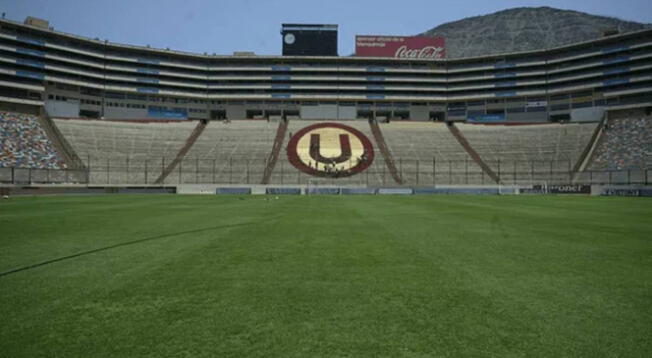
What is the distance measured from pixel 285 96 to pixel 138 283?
88.0 meters

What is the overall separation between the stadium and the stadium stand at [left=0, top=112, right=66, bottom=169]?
1.41 ft

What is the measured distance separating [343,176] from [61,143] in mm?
43387

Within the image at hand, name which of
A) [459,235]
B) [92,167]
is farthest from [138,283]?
[92,167]

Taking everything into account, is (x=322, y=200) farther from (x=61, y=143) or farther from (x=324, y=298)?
(x=61, y=143)

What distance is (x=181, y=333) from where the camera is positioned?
11.8 feet

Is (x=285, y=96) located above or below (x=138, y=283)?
above

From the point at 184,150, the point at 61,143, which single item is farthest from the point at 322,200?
the point at 61,143

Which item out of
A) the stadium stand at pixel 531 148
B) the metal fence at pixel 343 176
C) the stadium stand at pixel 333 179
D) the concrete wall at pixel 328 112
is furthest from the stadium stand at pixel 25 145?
the stadium stand at pixel 531 148

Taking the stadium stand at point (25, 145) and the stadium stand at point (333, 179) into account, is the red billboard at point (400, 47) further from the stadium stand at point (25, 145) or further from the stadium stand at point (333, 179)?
the stadium stand at point (25, 145)

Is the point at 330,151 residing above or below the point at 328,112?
Result: below

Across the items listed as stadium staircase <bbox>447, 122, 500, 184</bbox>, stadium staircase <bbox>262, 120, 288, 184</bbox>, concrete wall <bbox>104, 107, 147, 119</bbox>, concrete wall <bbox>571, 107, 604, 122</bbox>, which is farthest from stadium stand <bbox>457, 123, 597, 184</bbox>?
concrete wall <bbox>104, 107, 147, 119</bbox>

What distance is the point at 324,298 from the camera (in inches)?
187

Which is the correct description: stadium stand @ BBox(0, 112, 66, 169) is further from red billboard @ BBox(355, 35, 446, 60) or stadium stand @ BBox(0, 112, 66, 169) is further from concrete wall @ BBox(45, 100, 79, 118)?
red billboard @ BBox(355, 35, 446, 60)

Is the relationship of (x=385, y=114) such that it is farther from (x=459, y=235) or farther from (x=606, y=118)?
(x=459, y=235)
